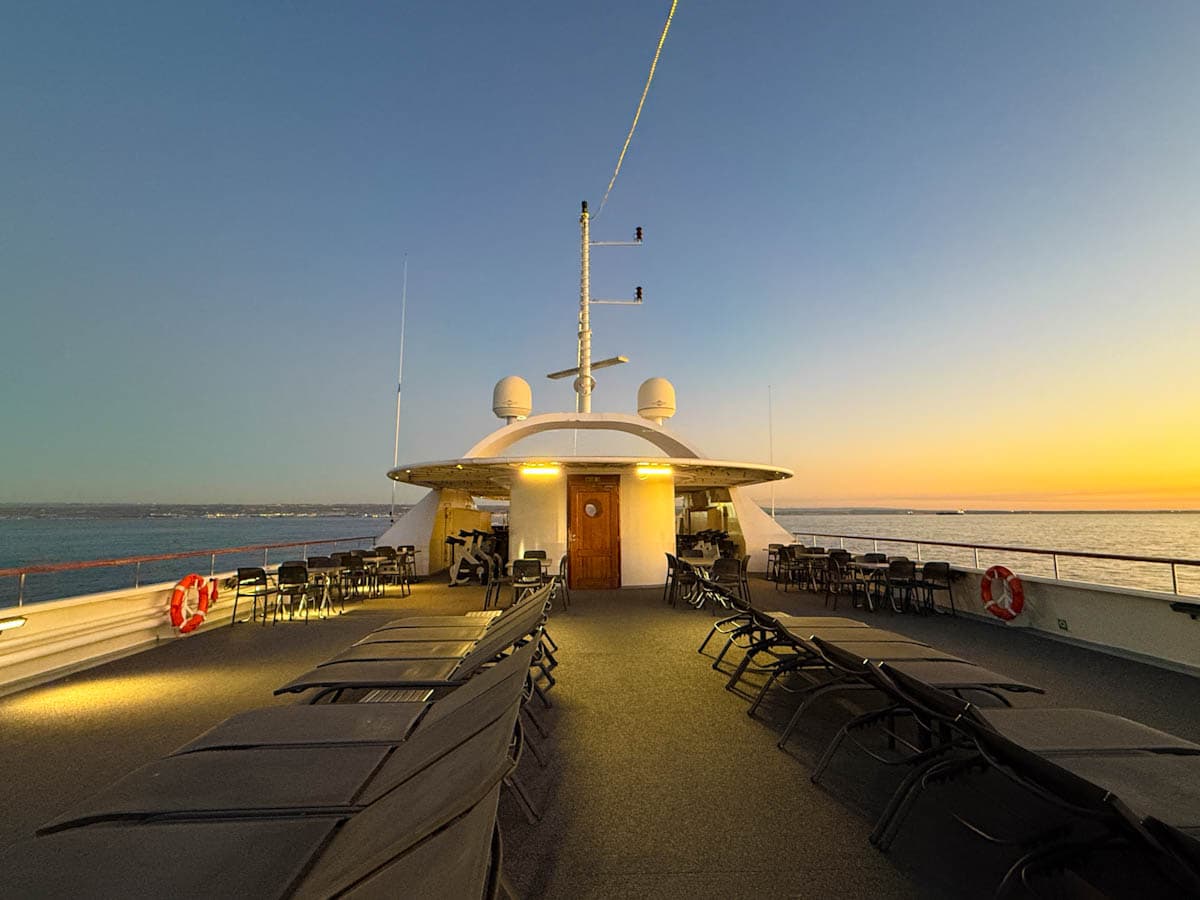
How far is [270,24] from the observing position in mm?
8438

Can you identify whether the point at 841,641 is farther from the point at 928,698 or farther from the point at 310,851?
the point at 310,851

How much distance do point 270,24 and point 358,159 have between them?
2355mm

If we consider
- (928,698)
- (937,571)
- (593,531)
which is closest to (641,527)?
(593,531)

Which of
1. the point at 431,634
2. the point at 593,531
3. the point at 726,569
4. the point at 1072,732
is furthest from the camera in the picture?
the point at 593,531

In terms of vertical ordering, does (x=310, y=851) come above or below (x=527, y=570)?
above

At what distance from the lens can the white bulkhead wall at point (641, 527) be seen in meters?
10.3

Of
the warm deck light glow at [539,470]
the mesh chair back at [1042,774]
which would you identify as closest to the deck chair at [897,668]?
the mesh chair back at [1042,774]

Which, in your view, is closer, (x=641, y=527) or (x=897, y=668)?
(x=897, y=668)

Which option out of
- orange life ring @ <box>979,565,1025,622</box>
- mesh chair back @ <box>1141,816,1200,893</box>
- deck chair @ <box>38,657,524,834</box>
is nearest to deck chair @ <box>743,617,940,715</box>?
mesh chair back @ <box>1141,816,1200,893</box>

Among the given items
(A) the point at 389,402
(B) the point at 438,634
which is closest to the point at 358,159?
(A) the point at 389,402

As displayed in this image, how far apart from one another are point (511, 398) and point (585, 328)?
114 inches

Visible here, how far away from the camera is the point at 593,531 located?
10.3 metres

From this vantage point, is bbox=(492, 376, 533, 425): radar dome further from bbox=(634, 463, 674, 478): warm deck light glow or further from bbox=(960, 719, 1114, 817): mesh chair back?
bbox=(960, 719, 1114, 817): mesh chair back

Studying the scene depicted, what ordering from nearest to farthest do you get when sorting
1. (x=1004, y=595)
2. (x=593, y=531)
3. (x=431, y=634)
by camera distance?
1. (x=431, y=634)
2. (x=1004, y=595)
3. (x=593, y=531)
